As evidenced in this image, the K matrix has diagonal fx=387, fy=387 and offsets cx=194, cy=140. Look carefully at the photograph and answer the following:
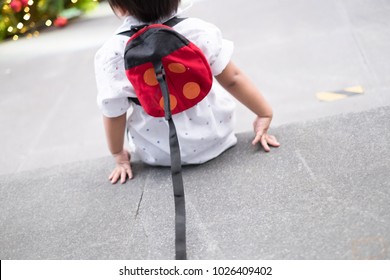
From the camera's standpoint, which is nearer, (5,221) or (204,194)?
(204,194)

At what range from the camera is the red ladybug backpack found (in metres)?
0.97

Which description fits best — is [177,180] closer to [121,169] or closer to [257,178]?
[257,178]

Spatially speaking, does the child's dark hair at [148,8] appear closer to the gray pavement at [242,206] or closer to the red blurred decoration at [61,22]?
the gray pavement at [242,206]

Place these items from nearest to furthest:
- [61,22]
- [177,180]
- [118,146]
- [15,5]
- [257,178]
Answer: [177,180]
[257,178]
[118,146]
[15,5]
[61,22]

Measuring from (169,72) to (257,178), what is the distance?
1.36 ft

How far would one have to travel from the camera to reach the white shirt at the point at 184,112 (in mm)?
1065

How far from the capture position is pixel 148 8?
3.26 ft

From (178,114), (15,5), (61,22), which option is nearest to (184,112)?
(178,114)

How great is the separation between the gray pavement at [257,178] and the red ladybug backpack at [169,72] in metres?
0.15

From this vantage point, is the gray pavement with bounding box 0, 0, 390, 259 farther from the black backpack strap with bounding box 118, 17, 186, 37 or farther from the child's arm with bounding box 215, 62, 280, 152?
the black backpack strap with bounding box 118, 17, 186, 37

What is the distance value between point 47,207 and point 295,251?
83 centimetres

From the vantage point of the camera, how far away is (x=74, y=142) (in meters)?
1.90
